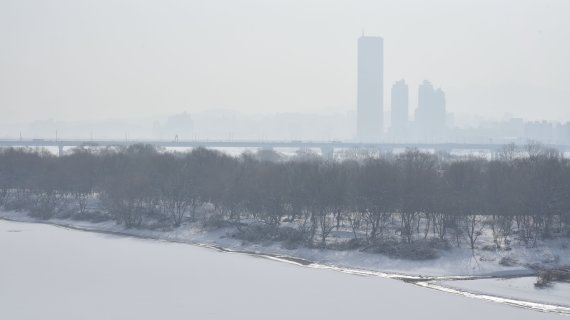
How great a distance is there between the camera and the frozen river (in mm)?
21375

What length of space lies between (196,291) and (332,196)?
55.1ft

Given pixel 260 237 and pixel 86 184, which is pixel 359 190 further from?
pixel 86 184

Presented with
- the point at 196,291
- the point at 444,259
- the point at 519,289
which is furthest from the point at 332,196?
the point at 196,291

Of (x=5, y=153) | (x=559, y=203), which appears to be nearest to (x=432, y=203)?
(x=559, y=203)

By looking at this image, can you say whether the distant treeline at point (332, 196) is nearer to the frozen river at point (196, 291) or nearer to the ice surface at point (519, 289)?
the ice surface at point (519, 289)

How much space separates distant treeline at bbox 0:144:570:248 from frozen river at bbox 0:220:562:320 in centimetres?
809

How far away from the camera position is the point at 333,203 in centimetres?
4031

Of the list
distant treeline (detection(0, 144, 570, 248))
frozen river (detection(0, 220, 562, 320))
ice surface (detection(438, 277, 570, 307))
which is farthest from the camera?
distant treeline (detection(0, 144, 570, 248))

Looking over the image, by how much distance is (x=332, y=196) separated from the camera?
40312 millimetres

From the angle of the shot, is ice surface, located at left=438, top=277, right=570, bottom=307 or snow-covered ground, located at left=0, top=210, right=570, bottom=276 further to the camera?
snow-covered ground, located at left=0, top=210, right=570, bottom=276

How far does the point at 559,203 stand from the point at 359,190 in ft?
35.1

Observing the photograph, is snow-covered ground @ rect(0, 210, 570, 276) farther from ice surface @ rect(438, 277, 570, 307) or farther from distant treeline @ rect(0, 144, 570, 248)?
ice surface @ rect(438, 277, 570, 307)

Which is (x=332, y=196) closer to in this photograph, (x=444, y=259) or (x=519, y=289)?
(x=444, y=259)

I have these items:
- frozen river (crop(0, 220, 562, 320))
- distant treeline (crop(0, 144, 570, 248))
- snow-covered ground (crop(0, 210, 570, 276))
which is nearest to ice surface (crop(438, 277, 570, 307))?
frozen river (crop(0, 220, 562, 320))
